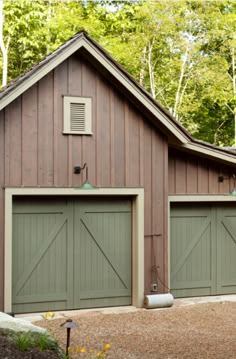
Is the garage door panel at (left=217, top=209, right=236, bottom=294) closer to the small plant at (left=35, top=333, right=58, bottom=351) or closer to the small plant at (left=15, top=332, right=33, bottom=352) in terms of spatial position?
the small plant at (left=35, top=333, right=58, bottom=351)

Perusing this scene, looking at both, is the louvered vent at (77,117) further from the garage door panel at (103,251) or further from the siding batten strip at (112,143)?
the garage door panel at (103,251)

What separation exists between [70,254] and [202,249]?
293 cm

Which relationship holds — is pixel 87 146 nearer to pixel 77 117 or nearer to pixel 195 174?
pixel 77 117

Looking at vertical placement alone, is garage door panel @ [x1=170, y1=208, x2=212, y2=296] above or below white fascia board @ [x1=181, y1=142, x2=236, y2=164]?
below

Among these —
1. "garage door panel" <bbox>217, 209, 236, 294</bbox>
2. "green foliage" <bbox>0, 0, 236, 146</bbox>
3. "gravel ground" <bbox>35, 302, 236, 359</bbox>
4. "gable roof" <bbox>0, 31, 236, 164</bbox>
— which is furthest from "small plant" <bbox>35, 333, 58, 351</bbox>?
"green foliage" <bbox>0, 0, 236, 146</bbox>

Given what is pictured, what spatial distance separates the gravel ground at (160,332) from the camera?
7750mm

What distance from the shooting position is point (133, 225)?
11164mm

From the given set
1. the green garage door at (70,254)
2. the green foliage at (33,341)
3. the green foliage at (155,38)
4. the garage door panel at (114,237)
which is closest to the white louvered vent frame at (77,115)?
the green garage door at (70,254)

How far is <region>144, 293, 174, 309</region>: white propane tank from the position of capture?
10789 mm

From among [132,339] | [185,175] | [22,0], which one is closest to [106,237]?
[185,175]

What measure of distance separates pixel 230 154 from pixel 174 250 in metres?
2.15

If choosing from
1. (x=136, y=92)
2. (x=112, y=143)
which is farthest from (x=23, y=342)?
(x=136, y=92)

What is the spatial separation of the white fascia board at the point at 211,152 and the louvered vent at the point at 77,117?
1.98 metres

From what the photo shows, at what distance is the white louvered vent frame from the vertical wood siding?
1.96m
